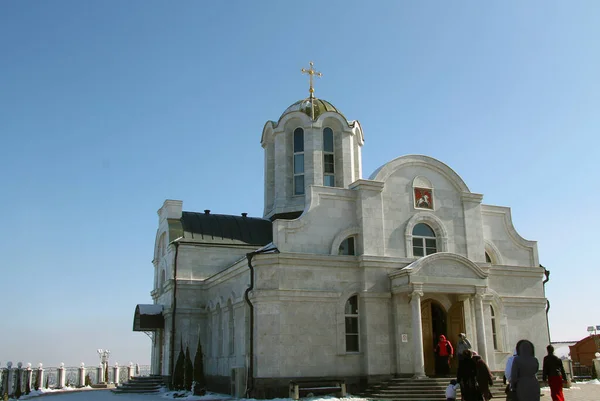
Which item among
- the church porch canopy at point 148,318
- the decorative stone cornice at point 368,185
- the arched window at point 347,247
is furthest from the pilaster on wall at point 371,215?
the church porch canopy at point 148,318

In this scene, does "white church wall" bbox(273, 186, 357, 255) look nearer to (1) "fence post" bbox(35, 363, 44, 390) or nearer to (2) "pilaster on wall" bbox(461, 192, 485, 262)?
(2) "pilaster on wall" bbox(461, 192, 485, 262)

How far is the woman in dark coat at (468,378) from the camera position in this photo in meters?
12.3

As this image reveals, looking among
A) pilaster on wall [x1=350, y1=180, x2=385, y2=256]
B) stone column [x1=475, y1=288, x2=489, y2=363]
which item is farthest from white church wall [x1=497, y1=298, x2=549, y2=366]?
pilaster on wall [x1=350, y1=180, x2=385, y2=256]

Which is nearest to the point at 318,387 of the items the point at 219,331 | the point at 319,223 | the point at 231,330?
the point at 231,330

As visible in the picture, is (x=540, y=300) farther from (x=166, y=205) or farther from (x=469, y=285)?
(x=166, y=205)

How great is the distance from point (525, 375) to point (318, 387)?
13.8m

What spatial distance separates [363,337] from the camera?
22.6 metres

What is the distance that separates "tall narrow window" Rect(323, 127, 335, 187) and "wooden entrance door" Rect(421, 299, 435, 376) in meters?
10.3

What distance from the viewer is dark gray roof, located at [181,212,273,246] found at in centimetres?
3091

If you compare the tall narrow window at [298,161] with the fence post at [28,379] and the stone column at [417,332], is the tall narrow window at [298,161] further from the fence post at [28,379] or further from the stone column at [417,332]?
the fence post at [28,379]

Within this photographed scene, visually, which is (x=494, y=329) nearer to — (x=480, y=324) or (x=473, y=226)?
A: (x=480, y=324)

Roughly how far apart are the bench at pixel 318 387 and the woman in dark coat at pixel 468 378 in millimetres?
9005

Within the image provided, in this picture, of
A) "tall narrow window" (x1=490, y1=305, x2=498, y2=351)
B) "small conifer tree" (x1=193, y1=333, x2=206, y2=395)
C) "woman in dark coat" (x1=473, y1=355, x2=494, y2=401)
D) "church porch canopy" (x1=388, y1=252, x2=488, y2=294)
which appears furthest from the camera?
"tall narrow window" (x1=490, y1=305, x2=498, y2=351)

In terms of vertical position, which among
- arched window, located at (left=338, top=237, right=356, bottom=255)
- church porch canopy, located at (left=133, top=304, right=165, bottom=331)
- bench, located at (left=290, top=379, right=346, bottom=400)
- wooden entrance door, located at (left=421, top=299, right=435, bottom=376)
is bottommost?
bench, located at (left=290, top=379, right=346, bottom=400)
